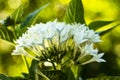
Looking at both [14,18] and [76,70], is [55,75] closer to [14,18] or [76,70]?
[76,70]

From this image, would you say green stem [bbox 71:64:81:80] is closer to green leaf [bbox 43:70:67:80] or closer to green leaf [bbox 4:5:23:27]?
green leaf [bbox 43:70:67:80]

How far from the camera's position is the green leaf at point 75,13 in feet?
3.57

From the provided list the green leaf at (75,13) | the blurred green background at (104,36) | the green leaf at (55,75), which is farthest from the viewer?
the blurred green background at (104,36)

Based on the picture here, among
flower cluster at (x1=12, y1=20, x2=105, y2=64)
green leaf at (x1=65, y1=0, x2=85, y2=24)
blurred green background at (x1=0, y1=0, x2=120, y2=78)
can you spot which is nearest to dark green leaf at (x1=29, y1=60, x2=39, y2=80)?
flower cluster at (x1=12, y1=20, x2=105, y2=64)

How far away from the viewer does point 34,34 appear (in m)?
0.99

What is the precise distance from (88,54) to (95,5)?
264 centimetres

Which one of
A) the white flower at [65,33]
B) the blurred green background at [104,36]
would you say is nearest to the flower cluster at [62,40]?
the white flower at [65,33]

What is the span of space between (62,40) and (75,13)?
0.15 metres

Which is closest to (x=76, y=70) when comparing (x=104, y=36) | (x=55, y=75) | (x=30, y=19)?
(x=55, y=75)

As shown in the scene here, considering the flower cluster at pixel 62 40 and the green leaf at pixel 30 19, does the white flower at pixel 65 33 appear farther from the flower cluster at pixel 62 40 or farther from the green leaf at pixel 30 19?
the green leaf at pixel 30 19

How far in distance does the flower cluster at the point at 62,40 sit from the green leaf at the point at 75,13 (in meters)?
0.09

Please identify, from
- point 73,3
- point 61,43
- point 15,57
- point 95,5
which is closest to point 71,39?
point 61,43

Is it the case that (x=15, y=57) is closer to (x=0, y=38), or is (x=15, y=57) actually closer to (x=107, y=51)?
(x=107, y=51)

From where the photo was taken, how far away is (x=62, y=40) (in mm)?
953
